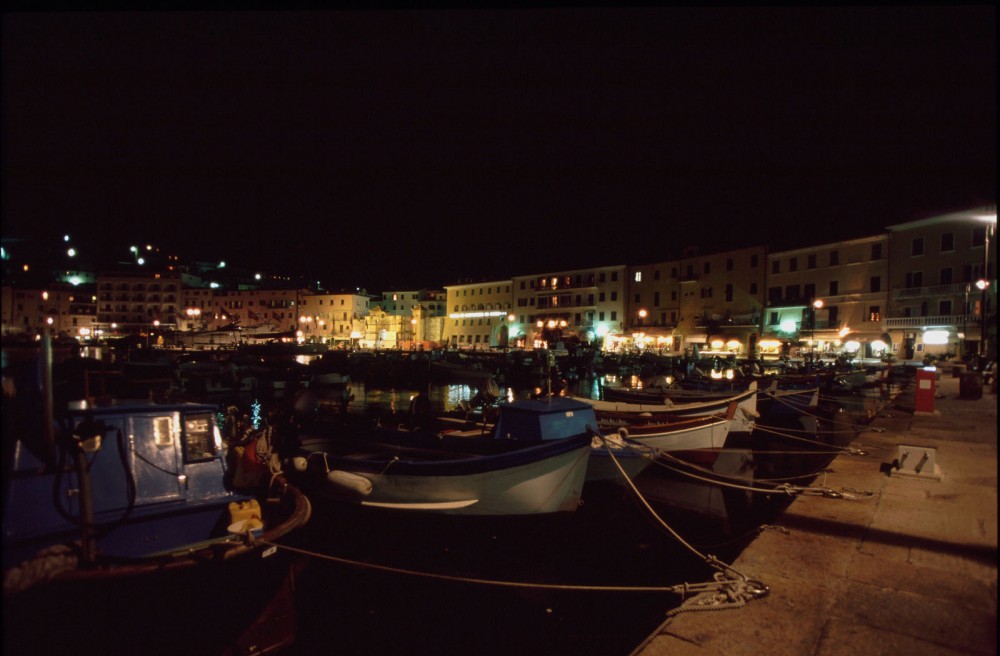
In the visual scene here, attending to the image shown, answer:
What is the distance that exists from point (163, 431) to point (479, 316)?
272 feet

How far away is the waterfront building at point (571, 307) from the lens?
231ft

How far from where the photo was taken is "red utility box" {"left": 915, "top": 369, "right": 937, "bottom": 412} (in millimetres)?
11266

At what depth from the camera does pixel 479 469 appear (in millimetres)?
9375

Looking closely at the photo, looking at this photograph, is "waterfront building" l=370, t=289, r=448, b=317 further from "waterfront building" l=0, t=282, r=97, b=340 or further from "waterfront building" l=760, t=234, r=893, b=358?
"waterfront building" l=0, t=282, r=97, b=340

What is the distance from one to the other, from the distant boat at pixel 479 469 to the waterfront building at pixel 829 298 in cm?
3506

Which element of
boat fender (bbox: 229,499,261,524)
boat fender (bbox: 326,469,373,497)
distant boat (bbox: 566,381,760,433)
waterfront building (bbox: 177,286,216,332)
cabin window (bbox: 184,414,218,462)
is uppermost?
waterfront building (bbox: 177,286,216,332)

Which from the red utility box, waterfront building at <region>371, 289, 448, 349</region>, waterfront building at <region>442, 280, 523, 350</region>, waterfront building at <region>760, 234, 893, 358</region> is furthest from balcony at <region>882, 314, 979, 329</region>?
waterfront building at <region>371, 289, 448, 349</region>

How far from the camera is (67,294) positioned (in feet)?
14.0

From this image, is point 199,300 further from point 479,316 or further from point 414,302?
point 479,316

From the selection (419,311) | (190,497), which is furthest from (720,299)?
(419,311)

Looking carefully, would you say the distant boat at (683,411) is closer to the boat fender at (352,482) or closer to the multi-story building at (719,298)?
the boat fender at (352,482)

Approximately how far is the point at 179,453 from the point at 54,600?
219cm

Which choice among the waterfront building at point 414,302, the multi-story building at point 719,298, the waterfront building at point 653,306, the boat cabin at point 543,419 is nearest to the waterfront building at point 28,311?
the boat cabin at point 543,419

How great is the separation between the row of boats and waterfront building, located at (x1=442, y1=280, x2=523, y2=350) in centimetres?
7130
